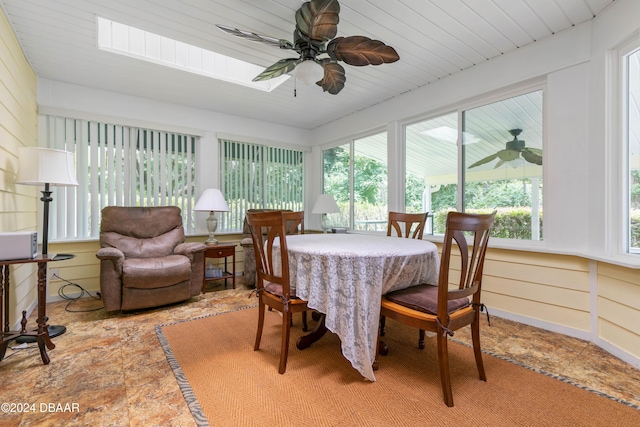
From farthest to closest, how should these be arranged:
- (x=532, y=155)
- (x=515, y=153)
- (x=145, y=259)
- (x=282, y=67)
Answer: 1. (x=145, y=259)
2. (x=515, y=153)
3. (x=532, y=155)
4. (x=282, y=67)

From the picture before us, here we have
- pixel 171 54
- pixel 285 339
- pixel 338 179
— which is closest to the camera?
pixel 285 339

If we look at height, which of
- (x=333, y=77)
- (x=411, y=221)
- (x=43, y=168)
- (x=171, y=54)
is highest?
(x=171, y=54)

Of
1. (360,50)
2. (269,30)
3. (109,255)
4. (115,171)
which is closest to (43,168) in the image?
(109,255)

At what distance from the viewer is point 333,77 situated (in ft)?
7.75

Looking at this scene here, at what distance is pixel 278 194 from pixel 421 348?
3426 millimetres

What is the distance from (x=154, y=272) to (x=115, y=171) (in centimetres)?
165

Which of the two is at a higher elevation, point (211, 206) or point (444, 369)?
point (211, 206)

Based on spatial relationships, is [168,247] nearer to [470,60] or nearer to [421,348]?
[421,348]

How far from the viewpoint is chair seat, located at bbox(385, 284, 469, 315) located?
5.28 feet

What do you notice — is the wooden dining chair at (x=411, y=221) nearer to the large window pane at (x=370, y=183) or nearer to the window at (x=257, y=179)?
the large window pane at (x=370, y=183)

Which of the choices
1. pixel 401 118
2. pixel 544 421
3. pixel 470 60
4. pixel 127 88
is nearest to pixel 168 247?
pixel 127 88

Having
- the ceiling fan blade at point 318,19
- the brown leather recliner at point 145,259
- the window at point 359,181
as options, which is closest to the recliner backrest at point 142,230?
the brown leather recliner at point 145,259

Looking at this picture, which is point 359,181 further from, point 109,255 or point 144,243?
point 109,255

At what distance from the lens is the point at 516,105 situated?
110 inches
